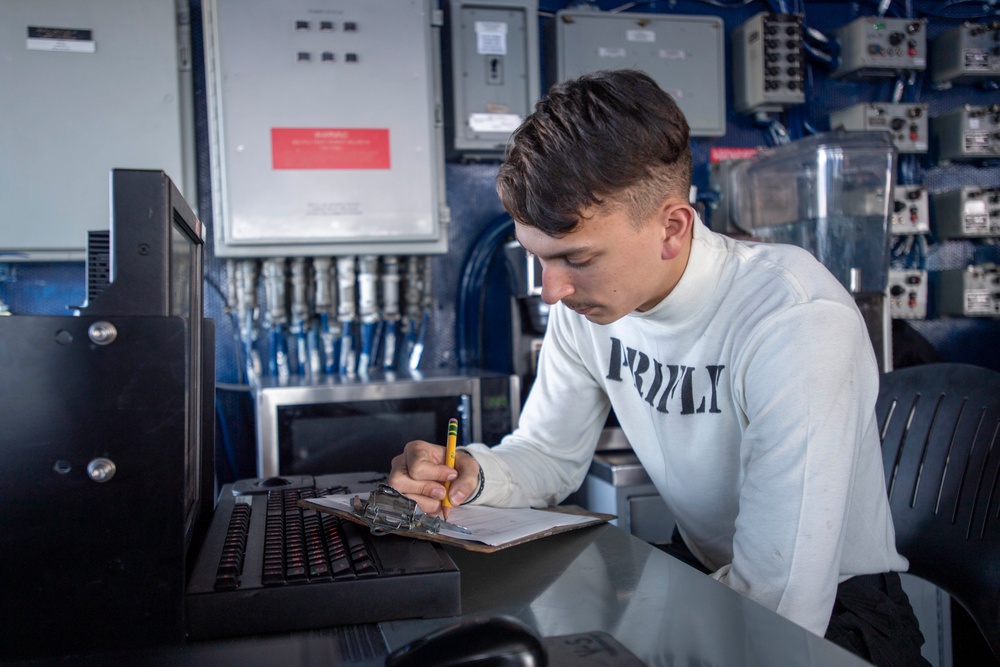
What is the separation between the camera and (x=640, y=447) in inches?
49.6

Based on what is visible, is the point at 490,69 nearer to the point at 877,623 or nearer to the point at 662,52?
the point at 662,52

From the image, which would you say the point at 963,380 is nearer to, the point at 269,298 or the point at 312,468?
the point at 312,468

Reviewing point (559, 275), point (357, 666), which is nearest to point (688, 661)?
point (357, 666)

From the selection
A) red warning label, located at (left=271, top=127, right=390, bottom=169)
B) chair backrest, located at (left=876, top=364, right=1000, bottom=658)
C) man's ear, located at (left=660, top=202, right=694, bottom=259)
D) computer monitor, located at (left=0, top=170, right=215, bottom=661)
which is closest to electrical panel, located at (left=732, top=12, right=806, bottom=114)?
red warning label, located at (left=271, top=127, right=390, bottom=169)

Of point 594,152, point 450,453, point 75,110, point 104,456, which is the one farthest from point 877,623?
point 75,110

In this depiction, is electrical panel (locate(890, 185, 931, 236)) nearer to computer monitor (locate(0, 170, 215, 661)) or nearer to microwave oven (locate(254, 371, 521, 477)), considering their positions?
microwave oven (locate(254, 371, 521, 477))

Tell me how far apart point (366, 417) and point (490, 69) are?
1164mm

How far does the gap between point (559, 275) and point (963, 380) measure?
658 mm

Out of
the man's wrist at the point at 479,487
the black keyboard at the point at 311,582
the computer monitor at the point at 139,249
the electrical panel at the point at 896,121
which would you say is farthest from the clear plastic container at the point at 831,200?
the computer monitor at the point at 139,249

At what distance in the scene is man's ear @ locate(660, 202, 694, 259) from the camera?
1.00m

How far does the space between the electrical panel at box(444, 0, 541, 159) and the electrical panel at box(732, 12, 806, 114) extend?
816 mm

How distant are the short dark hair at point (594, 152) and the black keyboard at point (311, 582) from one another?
416 millimetres

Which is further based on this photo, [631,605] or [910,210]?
[910,210]

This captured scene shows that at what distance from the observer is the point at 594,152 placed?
0.91 meters
